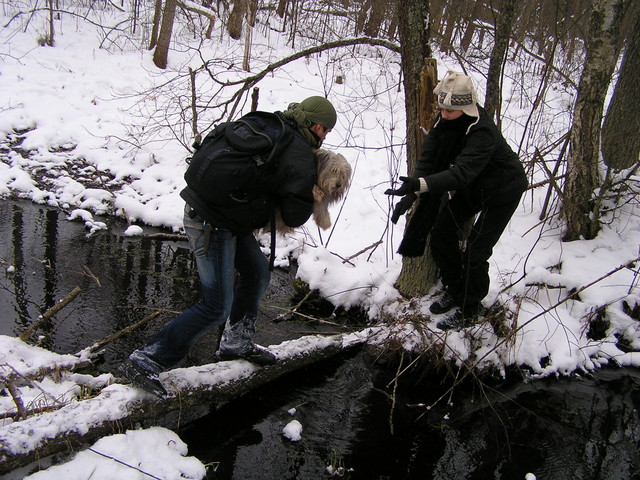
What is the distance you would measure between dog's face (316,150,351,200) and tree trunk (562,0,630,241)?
3.79m

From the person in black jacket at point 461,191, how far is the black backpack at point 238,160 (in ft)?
3.28

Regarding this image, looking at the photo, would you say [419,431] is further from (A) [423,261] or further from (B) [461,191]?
(B) [461,191]

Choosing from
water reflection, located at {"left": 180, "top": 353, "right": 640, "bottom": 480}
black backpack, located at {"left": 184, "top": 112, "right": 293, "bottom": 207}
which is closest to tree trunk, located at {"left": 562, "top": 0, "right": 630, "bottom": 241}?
water reflection, located at {"left": 180, "top": 353, "right": 640, "bottom": 480}

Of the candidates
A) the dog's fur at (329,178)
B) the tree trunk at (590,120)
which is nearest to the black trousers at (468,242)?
the dog's fur at (329,178)

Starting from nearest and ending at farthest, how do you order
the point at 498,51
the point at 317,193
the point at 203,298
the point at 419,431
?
1. the point at 317,193
2. the point at 203,298
3. the point at 419,431
4. the point at 498,51

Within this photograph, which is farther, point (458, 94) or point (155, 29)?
point (155, 29)

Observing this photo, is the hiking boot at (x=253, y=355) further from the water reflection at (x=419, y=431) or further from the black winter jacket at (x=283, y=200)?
the black winter jacket at (x=283, y=200)

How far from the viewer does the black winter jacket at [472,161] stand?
3.41 m

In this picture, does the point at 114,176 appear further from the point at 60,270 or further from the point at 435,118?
the point at 435,118

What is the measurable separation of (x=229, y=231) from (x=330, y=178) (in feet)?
2.25

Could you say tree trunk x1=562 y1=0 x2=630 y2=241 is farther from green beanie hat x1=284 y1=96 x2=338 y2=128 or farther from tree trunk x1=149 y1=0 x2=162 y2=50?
tree trunk x1=149 y1=0 x2=162 y2=50

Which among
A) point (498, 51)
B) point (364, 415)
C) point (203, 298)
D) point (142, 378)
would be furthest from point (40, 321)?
point (498, 51)

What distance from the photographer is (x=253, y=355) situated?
353cm

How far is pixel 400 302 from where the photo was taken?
15.4 ft
